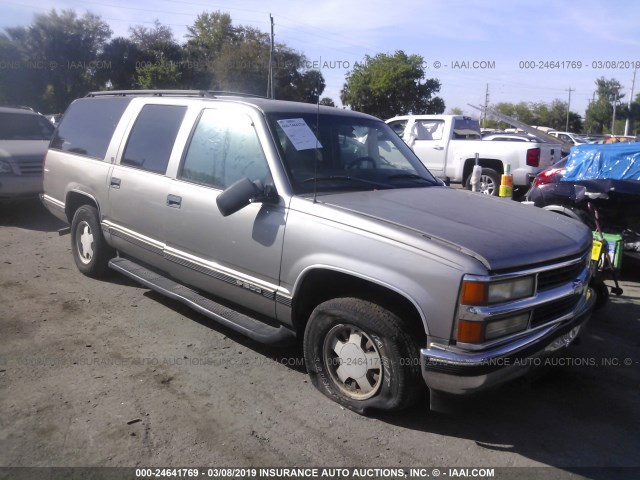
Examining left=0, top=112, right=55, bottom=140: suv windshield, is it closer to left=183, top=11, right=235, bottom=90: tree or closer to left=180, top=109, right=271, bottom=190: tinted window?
left=180, top=109, right=271, bottom=190: tinted window

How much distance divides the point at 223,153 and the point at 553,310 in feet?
8.28

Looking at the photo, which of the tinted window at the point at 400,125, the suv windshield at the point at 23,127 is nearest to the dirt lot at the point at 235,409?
the suv windshield at the point at 23,127

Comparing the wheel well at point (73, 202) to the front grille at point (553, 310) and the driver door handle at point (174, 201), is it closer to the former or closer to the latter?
the driver door handle at point (174, 201)

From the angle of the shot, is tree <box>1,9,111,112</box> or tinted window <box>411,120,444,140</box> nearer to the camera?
tinted window <box>411,120,444,140</box>

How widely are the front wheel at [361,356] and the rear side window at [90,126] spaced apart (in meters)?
3.27

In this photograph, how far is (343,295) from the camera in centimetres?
352

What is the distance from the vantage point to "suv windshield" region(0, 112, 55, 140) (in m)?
9.88

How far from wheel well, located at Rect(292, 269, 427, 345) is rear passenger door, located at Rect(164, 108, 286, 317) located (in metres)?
0.21

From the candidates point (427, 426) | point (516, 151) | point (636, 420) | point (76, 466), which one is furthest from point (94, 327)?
point (516, 151)

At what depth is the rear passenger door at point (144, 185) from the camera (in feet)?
15.2

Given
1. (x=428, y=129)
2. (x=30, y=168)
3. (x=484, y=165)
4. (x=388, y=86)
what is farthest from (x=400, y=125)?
(x=388, y=86)

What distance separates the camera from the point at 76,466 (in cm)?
290

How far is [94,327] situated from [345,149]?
2633mm

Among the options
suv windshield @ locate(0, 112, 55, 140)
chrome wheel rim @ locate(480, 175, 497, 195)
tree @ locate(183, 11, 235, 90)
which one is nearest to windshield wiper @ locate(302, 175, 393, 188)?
suv windshield @ locate(0, 112, 55, 140)
